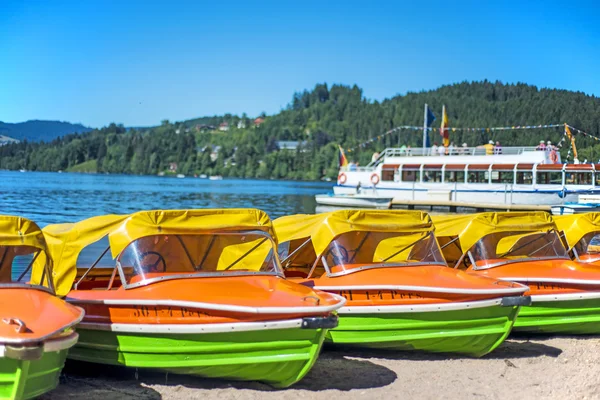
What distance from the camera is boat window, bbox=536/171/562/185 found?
4712 cm

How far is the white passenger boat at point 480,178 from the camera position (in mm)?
45656

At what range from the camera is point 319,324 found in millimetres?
7918

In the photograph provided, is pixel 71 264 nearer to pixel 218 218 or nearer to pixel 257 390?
pixel 218 218

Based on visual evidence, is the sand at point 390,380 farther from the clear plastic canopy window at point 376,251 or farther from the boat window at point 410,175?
the boat window at point 410,175

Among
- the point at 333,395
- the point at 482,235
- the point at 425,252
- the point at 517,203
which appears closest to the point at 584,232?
the point at 482,235

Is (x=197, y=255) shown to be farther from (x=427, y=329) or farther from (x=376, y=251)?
(x=427, y=329)

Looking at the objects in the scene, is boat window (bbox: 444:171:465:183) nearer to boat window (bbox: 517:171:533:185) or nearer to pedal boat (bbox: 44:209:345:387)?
boat window (bbox: 517:171:533:185)

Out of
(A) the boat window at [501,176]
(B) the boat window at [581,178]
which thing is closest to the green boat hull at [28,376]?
(B) the boat window at [581,178]

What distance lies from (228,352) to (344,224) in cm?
293

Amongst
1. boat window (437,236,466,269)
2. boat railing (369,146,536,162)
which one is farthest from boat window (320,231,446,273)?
boat railing (369,146,536,162)

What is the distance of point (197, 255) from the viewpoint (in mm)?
9148

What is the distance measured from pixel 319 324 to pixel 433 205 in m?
41.5

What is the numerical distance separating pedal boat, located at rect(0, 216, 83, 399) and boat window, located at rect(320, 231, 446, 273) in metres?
3.87

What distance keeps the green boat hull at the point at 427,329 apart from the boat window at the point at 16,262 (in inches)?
156
